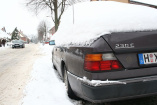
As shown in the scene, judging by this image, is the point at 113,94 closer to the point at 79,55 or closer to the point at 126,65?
the point at 126,65

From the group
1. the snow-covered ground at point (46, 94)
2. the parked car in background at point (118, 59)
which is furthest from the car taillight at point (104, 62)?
the snow-covered ground at point (46, 94)

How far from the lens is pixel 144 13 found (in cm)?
244

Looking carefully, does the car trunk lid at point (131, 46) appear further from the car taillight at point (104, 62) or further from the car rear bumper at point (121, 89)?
the car rear bumper at point (121, 89)

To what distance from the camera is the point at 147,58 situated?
2086 millimetres

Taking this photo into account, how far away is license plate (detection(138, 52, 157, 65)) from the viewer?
207cm

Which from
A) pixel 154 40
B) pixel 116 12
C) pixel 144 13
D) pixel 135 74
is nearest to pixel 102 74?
pixel 135 74

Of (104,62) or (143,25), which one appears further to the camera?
(143,25)

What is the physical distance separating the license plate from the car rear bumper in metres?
0.21

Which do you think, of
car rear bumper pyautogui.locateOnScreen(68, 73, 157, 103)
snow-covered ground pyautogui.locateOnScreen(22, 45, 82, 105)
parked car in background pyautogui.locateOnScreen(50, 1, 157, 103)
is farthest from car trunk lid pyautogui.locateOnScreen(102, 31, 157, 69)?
snow-covered ground pyautogui.locateOnScreen(22, 45, 82, 105)

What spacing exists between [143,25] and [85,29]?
80 cm

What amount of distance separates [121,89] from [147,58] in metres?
0.55

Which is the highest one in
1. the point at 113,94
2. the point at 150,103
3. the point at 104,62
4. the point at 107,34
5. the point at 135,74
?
the point at 107,34

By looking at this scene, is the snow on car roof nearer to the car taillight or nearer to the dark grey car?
the dark grey car

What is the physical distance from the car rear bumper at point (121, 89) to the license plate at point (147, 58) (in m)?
0.21
